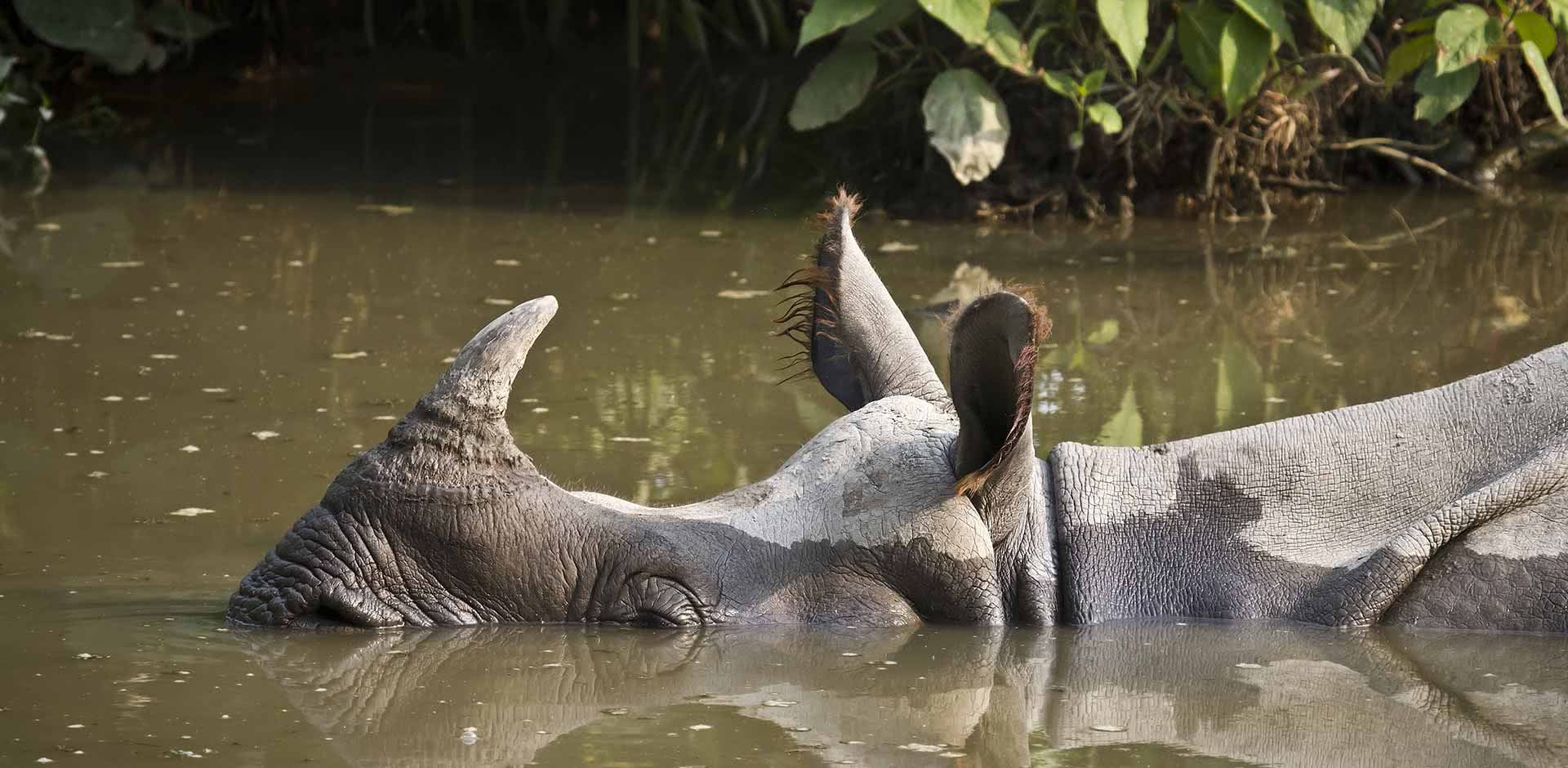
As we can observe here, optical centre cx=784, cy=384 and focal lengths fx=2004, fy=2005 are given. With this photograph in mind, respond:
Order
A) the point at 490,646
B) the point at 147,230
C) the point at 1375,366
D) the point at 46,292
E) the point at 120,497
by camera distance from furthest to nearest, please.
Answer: the point at 147,230 < the point at 46,292 < the point at 1375,366 < the point at 120,497 < the point at 490,646

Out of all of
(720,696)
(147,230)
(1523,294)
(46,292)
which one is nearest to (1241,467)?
(720,696)

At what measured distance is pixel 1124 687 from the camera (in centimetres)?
408

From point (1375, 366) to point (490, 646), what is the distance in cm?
404

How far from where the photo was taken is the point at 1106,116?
30.4ft

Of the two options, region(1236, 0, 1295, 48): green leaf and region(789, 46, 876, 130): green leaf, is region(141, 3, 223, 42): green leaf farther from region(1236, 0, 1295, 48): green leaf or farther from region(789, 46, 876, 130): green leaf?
region(1236, 0, 1295, 48): green leaf

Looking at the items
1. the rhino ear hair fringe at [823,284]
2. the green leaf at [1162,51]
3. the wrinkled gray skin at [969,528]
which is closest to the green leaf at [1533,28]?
the green leaf at [1162,51]

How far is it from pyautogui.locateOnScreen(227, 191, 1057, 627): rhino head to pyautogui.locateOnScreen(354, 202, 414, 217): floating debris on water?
231 inches

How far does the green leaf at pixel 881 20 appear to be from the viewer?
9438 millimetres

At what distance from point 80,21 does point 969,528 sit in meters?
9.79

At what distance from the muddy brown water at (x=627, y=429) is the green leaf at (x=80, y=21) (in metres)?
1.82

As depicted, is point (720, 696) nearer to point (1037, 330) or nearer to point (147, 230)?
point (1037, 330)

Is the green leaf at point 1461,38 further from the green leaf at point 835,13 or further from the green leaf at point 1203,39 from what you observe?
Result: the green leaf at point 835,13

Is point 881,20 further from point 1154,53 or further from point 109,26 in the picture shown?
point 109,26

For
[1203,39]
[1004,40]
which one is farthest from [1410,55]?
[1004,40]
